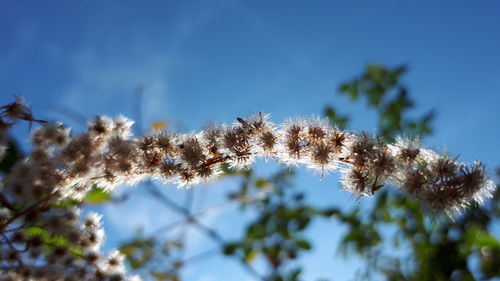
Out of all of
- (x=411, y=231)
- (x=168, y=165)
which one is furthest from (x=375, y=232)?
(x=168, y=165)

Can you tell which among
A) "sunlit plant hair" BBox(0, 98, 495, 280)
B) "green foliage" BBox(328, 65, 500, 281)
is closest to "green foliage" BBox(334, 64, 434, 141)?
"green foliage" BBox(328, 65, 500, 281)

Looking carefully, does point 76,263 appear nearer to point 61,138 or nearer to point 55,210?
point 55,210

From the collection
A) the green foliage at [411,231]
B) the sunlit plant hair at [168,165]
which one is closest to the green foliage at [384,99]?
the green foliage at [411,231]

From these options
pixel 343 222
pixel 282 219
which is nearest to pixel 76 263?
pixel 282 219

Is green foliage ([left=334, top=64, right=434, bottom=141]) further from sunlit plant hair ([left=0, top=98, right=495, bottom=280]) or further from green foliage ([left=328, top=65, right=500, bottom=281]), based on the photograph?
sunlit plant hair ([left=0, top=98, right=495, bottom=280])

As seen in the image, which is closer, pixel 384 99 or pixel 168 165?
pixel 168 165

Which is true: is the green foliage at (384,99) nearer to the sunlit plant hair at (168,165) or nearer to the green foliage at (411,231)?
the green foliage at (411,231)

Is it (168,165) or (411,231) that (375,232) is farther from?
(168,165)

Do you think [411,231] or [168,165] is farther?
[411,231]
